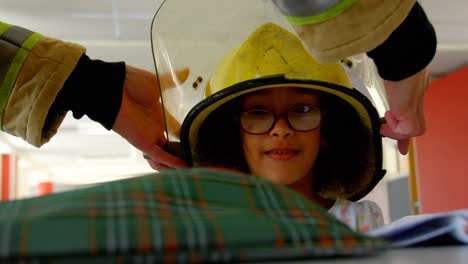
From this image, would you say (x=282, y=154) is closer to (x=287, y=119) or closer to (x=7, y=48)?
(x=287, y=119)

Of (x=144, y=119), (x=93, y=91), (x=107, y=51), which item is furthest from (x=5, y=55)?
(x=107, y=51)

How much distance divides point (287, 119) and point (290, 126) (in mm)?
14

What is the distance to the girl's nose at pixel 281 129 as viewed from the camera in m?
1.08

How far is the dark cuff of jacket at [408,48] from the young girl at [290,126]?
32cm

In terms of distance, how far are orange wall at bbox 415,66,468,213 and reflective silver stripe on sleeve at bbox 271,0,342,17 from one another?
352 centimetres

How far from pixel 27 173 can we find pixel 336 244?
7714mm

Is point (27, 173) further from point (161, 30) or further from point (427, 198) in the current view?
point (161, 30)

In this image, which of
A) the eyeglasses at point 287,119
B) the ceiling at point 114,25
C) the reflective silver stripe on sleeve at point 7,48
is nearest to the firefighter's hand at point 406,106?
the eyeglasses at point 287,119

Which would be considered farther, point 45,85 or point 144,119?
point 144,119

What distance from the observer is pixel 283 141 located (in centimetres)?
108

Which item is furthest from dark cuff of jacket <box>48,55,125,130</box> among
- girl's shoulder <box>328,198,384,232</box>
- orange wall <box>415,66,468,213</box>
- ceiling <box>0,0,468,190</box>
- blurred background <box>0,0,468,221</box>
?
orange wall <box>415,66,468,213</box>

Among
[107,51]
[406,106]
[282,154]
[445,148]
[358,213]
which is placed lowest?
[445,148]

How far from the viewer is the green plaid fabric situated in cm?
25

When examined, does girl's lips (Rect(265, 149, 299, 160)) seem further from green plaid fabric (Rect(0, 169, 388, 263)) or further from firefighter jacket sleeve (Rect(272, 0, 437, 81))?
green plaid fabric (Rect(0, 169, 388, 263))
